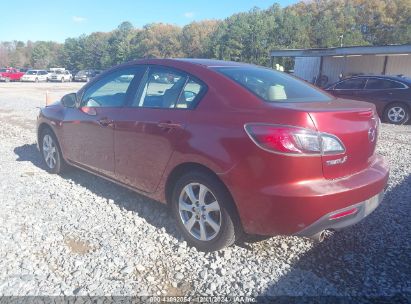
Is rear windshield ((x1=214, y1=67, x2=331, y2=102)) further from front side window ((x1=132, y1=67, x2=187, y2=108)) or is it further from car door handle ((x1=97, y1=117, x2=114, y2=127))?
car door handle ((x1=97, y1=117, x2=114, y2=127))

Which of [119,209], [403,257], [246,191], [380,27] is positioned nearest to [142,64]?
[119,209]

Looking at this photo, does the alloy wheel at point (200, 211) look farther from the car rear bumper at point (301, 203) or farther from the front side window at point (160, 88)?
the front side window at point (160, 88)

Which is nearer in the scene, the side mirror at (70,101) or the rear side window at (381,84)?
the side mirror at (70,101)

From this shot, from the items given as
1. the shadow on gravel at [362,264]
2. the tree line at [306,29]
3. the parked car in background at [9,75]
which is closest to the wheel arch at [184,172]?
the shadow on gravel at [362,264]

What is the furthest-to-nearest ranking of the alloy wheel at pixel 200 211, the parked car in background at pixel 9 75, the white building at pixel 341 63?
the parked car in background at pixel 9 75 < the white building at pixel 341 63 < the alloy wheel at pixel 200 211

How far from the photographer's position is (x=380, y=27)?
60375 mm

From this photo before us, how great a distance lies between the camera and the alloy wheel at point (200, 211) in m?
3.16

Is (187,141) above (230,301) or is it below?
above

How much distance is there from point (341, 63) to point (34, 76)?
34.7 m

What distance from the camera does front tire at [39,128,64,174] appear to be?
17.1ft

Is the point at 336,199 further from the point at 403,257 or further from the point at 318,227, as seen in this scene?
the point at 403,257

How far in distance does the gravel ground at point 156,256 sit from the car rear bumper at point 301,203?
1.39ft

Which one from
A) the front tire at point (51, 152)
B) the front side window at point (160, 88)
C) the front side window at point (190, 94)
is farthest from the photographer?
the front tire at point (51, 152)

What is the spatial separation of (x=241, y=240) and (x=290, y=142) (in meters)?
1.26
